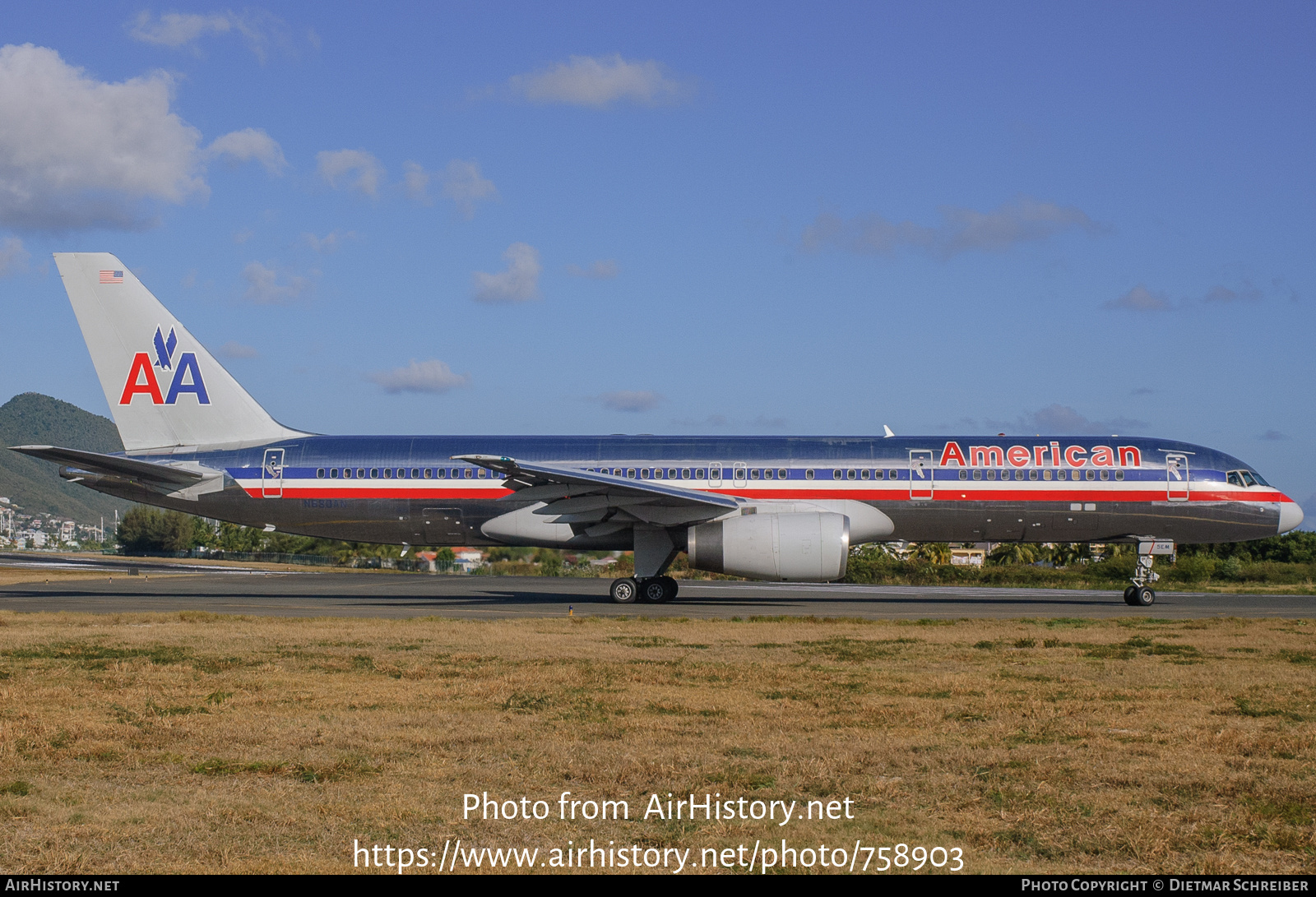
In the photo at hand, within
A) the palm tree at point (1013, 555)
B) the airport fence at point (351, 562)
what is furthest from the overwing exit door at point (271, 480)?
the palm tree at point (1013, 555)

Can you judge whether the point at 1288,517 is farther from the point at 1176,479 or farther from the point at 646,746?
the point at 646,746

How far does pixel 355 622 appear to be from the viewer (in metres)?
18.4

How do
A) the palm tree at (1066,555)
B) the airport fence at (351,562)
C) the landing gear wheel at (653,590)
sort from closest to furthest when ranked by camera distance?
the landing gear wheel at (653,590) < the airport fence at (351,562) < the palm tree at (1066,555)

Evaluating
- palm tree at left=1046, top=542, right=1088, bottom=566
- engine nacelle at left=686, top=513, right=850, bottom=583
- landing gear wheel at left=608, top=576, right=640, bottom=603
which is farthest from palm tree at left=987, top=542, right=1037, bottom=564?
landing gear wheel at left=608, top=576, right=640, bottom=603

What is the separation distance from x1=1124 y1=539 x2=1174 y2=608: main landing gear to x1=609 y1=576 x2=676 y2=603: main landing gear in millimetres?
10983

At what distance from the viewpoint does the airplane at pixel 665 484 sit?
24906 millimetres

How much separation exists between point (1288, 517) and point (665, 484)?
15.1 meters

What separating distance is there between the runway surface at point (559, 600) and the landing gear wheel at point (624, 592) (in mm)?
344

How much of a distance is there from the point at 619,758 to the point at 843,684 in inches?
174

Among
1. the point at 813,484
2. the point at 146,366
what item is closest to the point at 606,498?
the point at 813,484

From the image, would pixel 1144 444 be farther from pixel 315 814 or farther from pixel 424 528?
pixel 315 814

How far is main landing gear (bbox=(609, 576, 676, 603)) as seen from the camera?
2456 centimetres

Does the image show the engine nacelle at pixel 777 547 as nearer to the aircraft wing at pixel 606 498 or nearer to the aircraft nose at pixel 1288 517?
the aircraft wing at pixel 606 498

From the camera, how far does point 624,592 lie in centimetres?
2456
